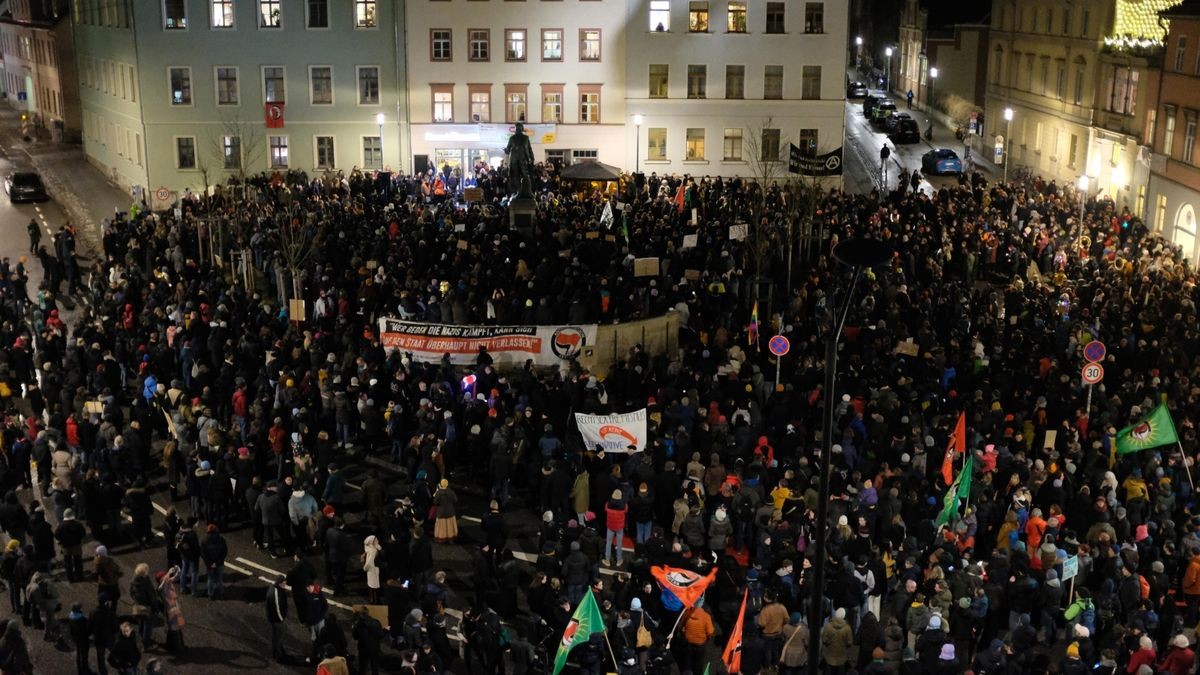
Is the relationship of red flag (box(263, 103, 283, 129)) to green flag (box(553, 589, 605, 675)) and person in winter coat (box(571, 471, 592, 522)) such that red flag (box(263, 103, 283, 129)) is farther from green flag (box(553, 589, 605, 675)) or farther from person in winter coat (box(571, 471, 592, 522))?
green flag (box(553, 589, 605, 675))

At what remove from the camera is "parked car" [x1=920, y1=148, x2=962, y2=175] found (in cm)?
5906

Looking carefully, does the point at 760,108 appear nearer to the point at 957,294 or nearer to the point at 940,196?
the point at 940,196

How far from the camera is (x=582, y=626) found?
16.3 meters

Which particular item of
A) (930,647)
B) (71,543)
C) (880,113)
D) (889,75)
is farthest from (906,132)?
(71,543)

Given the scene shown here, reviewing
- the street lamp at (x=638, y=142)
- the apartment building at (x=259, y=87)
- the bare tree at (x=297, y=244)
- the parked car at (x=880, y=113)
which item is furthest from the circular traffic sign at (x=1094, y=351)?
the parked car at (x=880, y=113)

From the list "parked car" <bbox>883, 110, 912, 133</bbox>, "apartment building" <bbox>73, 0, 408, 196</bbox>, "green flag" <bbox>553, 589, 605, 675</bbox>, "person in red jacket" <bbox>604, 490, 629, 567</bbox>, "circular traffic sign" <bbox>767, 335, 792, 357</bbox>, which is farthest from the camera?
"parked car" <bbox>883, 110, 912, 133</bbox>

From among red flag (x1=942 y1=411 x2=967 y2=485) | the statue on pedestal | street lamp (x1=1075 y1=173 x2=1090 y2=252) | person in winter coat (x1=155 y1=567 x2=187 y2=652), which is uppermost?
the statue on pedestal

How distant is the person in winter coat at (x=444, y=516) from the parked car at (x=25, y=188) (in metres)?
39.2

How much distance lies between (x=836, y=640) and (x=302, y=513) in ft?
27.0

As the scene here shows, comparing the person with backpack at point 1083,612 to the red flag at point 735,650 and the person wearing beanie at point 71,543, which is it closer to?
the red flag at point 735,650

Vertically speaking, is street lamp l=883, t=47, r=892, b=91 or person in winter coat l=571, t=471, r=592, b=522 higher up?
street lamp l=883, t=47, r=892, b=91

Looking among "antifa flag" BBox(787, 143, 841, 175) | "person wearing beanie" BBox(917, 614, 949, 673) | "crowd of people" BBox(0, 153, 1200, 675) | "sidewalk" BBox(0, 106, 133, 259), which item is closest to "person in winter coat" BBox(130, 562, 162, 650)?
"crowd of people" BBox(0, 153, 1200, 675)

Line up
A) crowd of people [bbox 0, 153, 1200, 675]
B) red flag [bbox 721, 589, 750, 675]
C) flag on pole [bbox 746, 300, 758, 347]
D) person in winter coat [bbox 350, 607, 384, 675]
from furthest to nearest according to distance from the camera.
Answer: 1. flag on pole [bbox 746, 300, 758, 347]
2. crowd of people [bbox 0, 153, 1200, 675]
3. person in winter coat [bbox 350, 607, 384, 675]
4. red flag [bbox 721, 589, 750, 675]

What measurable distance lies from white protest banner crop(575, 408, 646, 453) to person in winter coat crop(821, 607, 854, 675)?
560 cm
